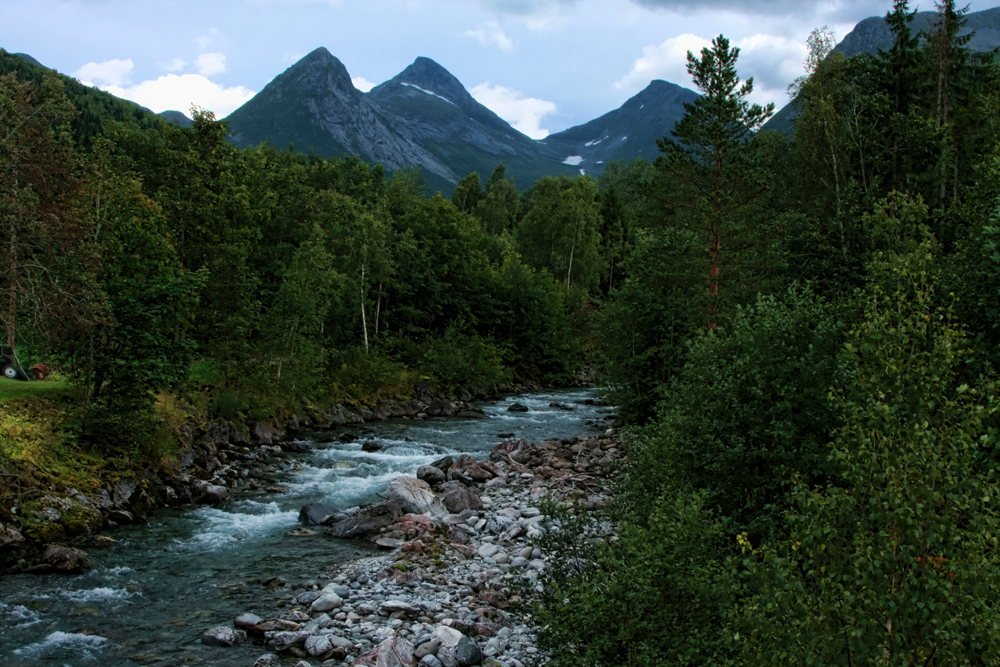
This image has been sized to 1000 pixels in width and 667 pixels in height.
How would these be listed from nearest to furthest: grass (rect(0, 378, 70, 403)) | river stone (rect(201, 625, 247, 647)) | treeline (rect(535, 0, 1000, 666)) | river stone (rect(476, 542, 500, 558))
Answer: treeline (rect(535, 0, 1000, 666)), river stone (rect(201, 625, 247, 647)), river stone (rect(476, 542, 500, 558)), grass (rect(0, 378, 70, 403))

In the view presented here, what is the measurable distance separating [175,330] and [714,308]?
18.6 m

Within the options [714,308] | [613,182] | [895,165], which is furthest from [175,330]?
[613,182]

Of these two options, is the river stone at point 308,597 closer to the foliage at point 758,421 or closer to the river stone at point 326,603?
the river stone at point 326,603

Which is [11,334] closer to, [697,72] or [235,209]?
[235,209]

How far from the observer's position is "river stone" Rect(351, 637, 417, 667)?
993 centimetres

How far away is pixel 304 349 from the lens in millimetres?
31359

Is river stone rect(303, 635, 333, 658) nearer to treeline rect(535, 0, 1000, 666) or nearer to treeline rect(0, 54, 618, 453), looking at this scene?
treeline rect(535, 0, 1000, 666)

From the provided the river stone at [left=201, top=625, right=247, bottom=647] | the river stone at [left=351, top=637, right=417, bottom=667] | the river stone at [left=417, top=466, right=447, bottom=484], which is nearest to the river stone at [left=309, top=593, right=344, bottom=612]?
the river stone at [left=201, top=625, right=247, bottom=647]

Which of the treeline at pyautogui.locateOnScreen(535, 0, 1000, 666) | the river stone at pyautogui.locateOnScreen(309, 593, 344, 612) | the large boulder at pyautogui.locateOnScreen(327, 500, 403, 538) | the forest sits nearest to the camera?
the treeline at pyautogui.locateOnScreen(535, 0, 1000, 666)

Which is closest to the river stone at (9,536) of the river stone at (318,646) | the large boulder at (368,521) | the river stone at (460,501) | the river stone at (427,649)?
the large boulder at (368,521)

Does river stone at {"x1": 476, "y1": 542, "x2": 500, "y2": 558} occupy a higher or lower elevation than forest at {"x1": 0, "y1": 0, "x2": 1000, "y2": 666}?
lower

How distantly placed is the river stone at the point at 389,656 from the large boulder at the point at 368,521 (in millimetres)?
6237

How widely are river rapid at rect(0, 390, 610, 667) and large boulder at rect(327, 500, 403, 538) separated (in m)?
0.42

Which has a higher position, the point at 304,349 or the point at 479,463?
the point at 304,349
